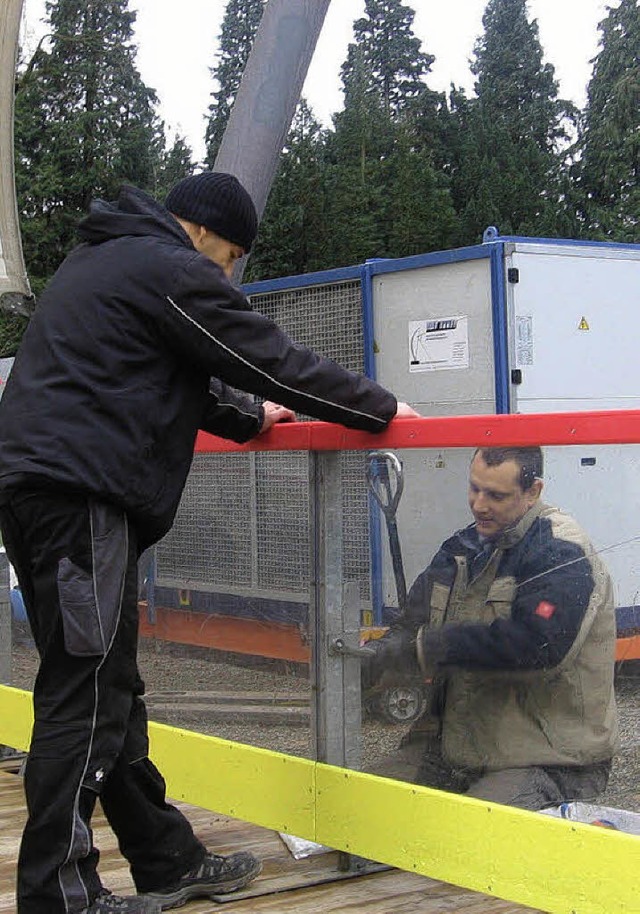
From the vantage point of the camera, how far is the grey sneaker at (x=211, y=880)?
3.44 m

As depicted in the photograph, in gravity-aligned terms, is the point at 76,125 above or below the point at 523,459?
above

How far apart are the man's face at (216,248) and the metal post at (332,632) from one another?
0.69 metres

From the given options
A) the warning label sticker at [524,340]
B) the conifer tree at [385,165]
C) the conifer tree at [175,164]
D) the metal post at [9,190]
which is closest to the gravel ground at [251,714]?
the metal post at [9,190]

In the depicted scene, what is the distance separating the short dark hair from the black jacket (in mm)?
385

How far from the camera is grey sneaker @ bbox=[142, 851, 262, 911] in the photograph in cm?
344

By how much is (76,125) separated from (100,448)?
35.1 metres

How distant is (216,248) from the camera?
323 centimetres

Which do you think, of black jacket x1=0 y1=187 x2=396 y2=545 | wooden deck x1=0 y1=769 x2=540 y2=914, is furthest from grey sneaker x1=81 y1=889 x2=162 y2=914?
black jacket x1=0 y1=187 x2=396 y2=545

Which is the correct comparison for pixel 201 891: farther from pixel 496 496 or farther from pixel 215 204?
pixel 215 204

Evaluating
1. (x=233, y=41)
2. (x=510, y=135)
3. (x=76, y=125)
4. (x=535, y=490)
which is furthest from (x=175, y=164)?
(x=535, y=490)

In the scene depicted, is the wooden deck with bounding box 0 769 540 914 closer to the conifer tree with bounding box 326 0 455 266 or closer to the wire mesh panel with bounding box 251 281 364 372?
the wire mesh panel with bounding box 251 281 364 372

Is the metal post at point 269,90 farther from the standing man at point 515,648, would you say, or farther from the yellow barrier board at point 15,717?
the standing man at point 515,648

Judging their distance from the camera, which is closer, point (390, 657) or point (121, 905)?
point (121, 905)

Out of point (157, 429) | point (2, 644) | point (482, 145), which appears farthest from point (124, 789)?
point (482, 145)
